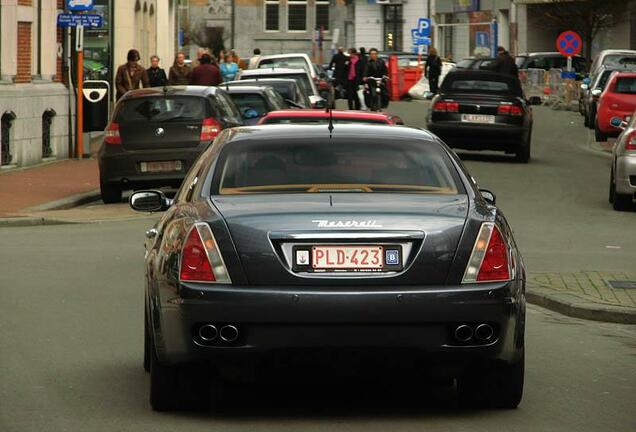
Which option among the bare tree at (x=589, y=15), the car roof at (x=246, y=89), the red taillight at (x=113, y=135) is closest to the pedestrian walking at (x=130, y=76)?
the car roof at (x=246, y=89)

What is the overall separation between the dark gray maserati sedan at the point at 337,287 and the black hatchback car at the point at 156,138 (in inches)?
562

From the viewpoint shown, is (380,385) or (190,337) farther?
(380,385)

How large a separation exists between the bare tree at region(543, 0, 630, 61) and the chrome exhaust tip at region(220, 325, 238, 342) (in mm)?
59925

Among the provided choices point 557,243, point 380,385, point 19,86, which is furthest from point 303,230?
point 19,86

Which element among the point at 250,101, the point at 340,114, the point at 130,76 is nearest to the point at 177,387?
the point at 340,114

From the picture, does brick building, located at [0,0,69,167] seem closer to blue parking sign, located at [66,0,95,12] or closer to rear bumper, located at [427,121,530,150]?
blue parking sign, located at [66,0,95,12]

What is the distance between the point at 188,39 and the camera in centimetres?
12000

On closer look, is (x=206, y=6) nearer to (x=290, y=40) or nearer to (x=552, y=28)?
(x=290, y=40)

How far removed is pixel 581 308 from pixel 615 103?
24077 mm

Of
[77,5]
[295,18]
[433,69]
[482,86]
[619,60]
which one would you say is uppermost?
[295,18]

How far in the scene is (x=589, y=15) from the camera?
219 feet

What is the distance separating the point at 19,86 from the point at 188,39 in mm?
90752

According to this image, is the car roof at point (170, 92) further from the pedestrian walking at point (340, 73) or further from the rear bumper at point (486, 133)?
the pedestrian walking at point (340, 73)

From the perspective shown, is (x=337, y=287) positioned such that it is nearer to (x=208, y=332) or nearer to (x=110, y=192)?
(x=208, y=332)
